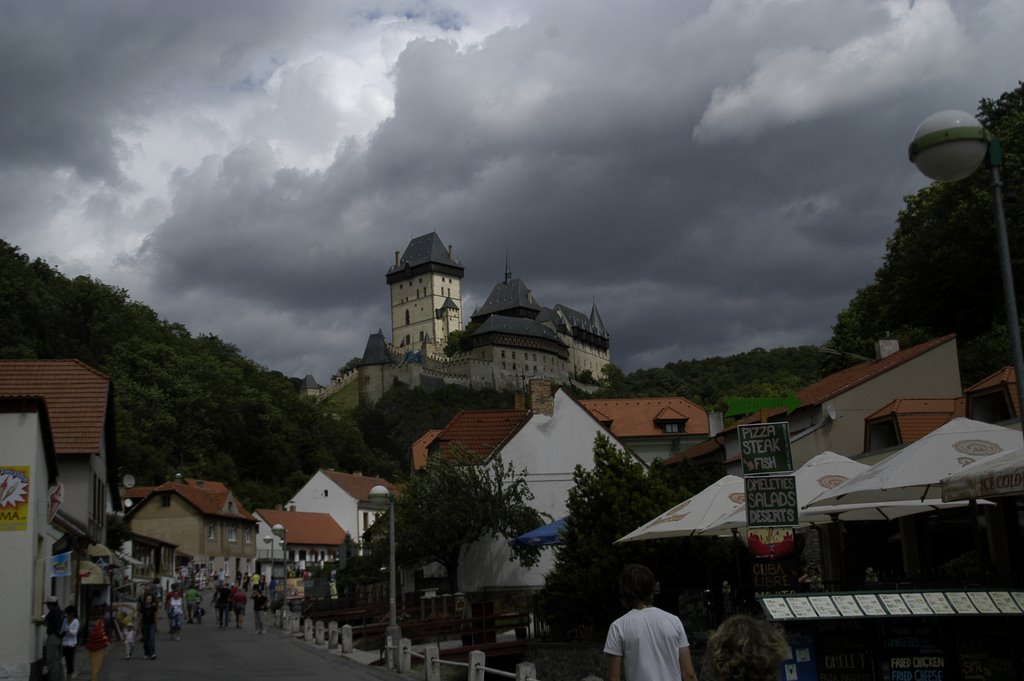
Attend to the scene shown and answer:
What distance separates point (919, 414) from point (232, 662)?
1891 centimetres

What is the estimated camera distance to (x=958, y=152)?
8.16 m

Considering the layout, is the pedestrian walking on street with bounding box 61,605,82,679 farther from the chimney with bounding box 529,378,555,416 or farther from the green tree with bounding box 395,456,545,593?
the chimney with bounding box 529,378,555,416

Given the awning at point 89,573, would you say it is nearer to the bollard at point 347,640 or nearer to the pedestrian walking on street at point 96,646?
the bollard at point 347,640

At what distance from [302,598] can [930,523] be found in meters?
23.4

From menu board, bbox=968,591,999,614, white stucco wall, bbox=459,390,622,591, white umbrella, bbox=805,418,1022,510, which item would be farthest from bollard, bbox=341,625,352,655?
menu board, bbox=968,591,999,614

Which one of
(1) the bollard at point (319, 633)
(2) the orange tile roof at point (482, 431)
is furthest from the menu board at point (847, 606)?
(2) the orange tile roof at point (482, 431)

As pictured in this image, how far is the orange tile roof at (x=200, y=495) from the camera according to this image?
6956 cm

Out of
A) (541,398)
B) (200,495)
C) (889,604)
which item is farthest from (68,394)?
(200,495)

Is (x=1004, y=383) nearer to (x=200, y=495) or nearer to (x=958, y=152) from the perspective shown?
(x=958, y=152)

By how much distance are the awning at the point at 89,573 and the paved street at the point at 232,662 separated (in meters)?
1.75


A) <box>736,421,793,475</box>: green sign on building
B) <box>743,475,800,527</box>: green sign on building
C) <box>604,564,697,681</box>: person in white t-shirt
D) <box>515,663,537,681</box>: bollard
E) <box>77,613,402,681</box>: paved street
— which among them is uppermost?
<box>736,421,793,475</box>: green sign on building

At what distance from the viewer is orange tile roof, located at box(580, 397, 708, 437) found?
56094 mm

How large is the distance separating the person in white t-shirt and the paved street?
13.0 meters

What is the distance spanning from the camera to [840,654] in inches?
362
